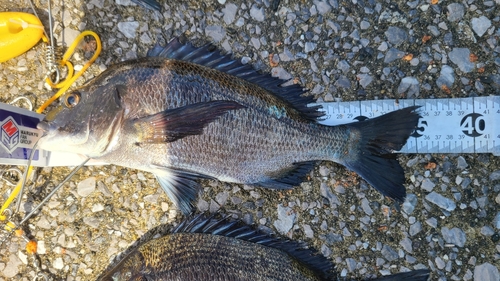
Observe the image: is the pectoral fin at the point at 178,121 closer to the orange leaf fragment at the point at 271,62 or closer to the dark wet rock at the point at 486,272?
the orange leaf fragment at the point at 271,62

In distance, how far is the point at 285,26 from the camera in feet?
8.43

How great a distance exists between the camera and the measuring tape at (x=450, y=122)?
8.04 ft

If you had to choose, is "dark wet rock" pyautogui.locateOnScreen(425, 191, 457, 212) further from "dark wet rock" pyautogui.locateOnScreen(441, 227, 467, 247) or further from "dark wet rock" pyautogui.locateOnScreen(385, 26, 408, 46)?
"dark wet rock" pyautogui.locateOnScreen(385, 26, 408, 46)

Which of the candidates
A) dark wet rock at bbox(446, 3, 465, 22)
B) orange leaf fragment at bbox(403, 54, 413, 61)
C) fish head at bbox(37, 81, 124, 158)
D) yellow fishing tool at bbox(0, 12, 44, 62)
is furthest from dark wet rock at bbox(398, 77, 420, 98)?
yellow fishing tool at bbox(0, 12, 44, 62)

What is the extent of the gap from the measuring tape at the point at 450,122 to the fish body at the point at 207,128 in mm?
211

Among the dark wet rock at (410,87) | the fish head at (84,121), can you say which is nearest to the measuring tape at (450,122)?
the dark wet rock at (410,87)

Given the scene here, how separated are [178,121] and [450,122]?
68.5 inches

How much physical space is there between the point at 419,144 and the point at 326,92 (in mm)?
691

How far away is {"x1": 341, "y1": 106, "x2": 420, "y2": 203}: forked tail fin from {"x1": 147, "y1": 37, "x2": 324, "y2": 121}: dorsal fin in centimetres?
31

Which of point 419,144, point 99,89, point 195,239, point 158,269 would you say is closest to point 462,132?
point 419,144

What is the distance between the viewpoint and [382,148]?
234 cm

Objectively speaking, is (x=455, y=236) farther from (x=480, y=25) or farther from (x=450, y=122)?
(x=480, y=25)

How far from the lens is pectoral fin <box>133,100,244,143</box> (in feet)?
6.93

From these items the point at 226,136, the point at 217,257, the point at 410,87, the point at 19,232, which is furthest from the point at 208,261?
the point at 410,87
